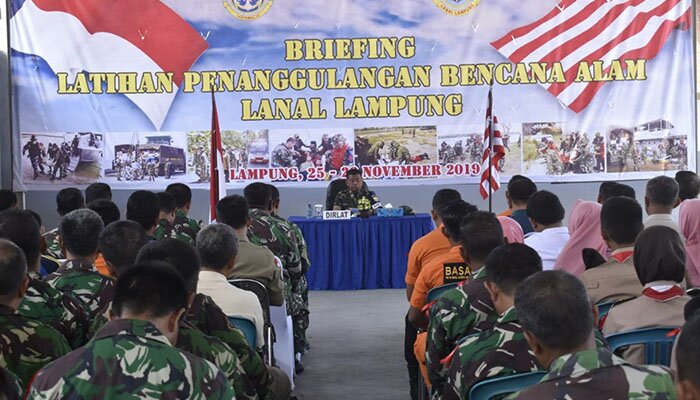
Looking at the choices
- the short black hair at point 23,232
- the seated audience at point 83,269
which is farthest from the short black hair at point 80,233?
the short black hair at point 23,232

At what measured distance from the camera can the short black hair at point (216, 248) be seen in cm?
379

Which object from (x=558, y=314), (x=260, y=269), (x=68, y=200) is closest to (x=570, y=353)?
(x=558, y=314)

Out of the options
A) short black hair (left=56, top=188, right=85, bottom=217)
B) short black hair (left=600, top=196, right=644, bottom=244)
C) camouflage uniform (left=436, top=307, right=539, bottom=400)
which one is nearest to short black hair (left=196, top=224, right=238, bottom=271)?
camouflage uniform (left=436, top=307, right=539, bottom=400)

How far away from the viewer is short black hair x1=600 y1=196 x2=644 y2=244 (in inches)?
157

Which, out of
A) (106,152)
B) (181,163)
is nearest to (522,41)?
(181,163)

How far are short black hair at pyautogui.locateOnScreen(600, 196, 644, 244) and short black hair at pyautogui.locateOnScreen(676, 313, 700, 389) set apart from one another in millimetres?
2425

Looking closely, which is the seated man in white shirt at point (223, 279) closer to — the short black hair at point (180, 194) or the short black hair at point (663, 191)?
the short black hair at point (663, 191)

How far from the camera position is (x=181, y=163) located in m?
10.0

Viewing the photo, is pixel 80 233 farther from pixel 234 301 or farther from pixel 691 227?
pixel 691 227

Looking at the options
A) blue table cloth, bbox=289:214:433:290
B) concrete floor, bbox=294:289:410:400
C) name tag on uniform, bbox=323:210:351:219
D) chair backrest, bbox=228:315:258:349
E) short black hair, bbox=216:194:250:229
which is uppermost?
short black hair, bbox=216:194:250:229

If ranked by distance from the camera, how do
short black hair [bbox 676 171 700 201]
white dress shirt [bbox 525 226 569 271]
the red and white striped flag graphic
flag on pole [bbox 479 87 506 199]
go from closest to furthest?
white dress shirt [bbox 525 226 569 271] → short black hair [bbox 676 171 700 201] → flag on pole [bbox 479 87 506 199] → the red and white striped flag graphic

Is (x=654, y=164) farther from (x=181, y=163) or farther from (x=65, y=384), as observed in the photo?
(x=65, y=384)

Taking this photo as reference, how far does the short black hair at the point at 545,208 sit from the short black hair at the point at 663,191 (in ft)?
1.73

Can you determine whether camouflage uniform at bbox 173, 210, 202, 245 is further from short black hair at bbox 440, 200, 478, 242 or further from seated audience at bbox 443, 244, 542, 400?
seated audience at bbox 443, 244, 542, 400
